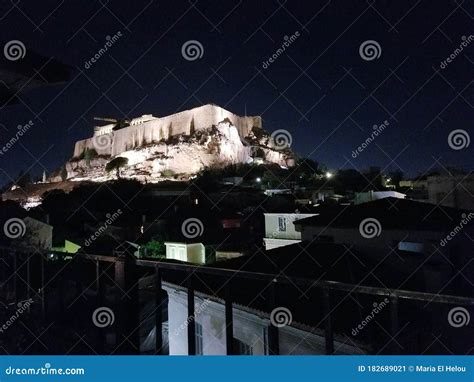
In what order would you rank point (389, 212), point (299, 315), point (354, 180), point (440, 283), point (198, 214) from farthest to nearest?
point (354, 180)
point (198, 214)
point (389, 212)
point (440, 283)
point (299, 315)

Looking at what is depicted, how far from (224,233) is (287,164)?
34.3m

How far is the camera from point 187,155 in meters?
43.1

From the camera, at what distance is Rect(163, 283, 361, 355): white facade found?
375cm

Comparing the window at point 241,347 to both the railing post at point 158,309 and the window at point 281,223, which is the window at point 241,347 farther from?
the window at point 281,223

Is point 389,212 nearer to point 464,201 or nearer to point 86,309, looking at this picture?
point 464,201

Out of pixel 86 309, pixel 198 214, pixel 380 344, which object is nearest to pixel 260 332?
pixel 380 344

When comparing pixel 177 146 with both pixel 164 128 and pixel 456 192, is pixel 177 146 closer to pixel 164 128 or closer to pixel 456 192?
pixel 164 128

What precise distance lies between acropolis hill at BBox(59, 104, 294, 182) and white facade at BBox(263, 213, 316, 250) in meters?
27.3

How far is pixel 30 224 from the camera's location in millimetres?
10094

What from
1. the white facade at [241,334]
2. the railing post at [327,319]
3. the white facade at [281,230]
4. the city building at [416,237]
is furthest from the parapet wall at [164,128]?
the railing post at [327,319]

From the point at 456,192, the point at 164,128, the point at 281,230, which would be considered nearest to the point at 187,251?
the point at 281,230

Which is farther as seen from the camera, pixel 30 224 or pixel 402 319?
pixel 30 224

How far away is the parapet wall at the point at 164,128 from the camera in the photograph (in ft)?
145

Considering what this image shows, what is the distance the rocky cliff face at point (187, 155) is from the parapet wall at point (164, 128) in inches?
52.2
